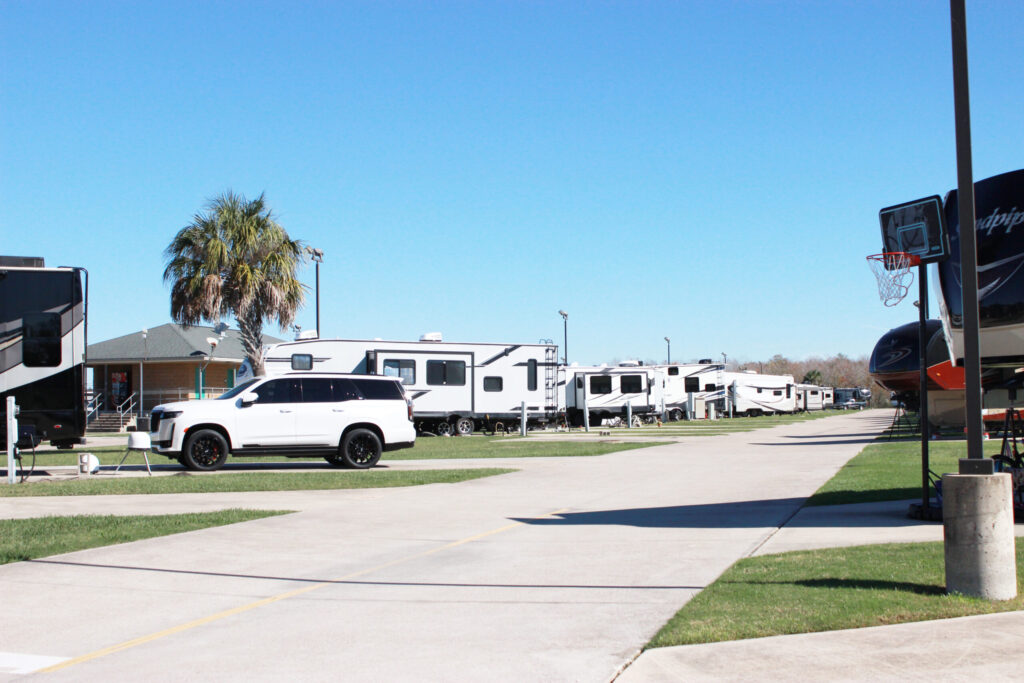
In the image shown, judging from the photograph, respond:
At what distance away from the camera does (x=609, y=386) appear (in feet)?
153

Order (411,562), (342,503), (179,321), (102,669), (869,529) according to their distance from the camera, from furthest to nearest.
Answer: (179,321) < (342,503) < (869,529) < (411,562) < (102,669)

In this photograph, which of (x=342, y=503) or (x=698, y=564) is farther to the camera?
(x=342, y=503)

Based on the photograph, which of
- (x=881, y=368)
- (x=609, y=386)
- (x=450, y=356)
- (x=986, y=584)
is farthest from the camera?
(x=609, y=386)

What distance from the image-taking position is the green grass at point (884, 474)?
512 inches

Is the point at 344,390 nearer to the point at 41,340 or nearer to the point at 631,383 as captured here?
the point at 41,340

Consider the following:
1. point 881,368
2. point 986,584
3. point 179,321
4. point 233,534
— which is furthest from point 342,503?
point 881,368

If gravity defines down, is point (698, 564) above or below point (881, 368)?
below

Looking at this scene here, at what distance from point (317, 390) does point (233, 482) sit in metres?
3.64

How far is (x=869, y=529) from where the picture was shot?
10039 mm

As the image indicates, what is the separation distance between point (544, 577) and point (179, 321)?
956 inches

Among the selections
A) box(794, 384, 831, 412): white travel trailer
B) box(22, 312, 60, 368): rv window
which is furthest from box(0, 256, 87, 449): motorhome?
box(794, 384, 831, 412): white travel trailer

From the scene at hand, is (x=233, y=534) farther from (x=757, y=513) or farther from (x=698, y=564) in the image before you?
(x=757, y=513)

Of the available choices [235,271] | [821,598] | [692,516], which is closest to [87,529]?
[692,516]

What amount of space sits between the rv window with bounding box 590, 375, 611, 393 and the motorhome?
96.4 feet
